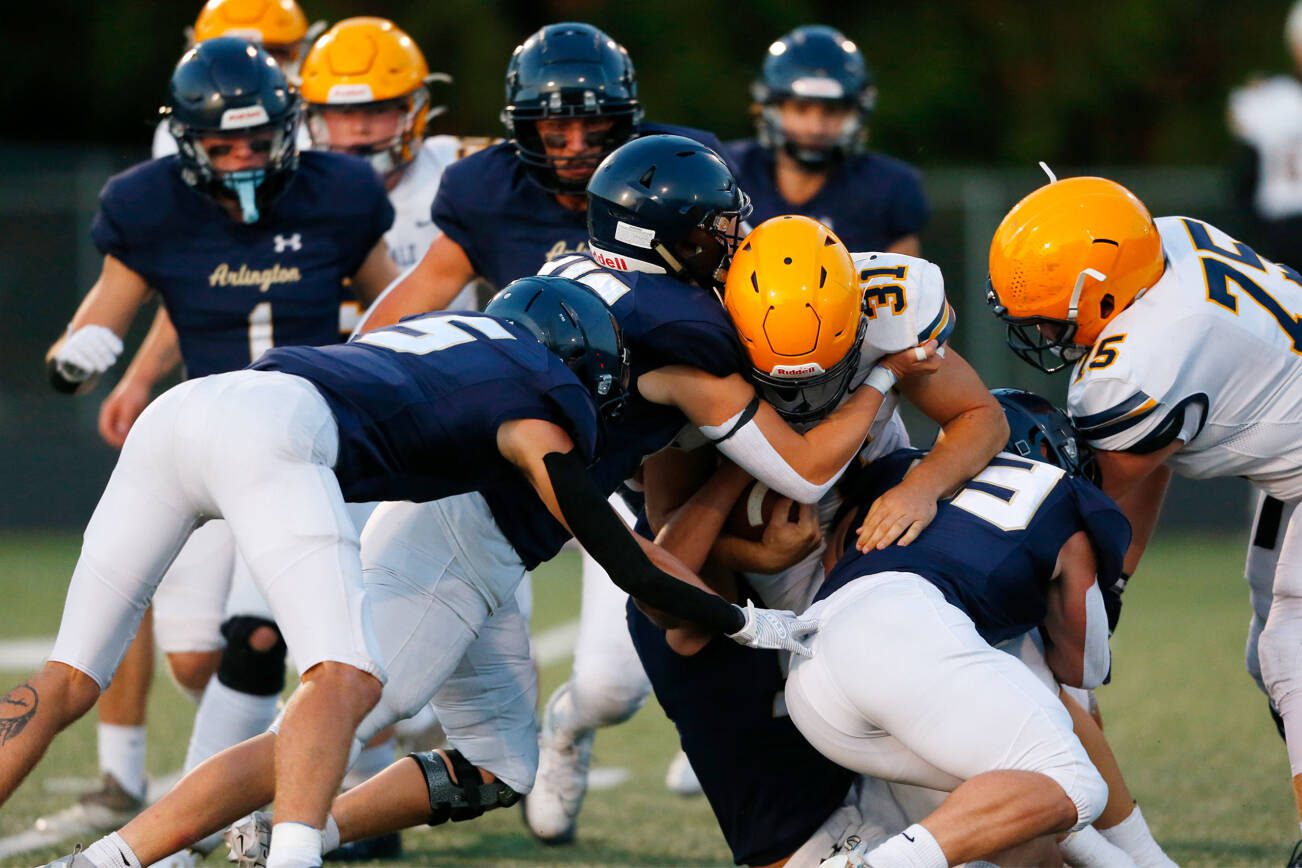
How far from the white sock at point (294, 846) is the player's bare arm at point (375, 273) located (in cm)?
226

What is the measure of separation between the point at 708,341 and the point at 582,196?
123cm

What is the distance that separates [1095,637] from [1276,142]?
5.13 meters

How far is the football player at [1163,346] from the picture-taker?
3875 millimetres

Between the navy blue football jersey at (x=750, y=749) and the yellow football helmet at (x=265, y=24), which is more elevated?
the yellow football helmet at (x=265, y=24)

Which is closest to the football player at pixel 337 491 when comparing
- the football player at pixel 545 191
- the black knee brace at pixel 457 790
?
the black knee brace at pixel 457 790

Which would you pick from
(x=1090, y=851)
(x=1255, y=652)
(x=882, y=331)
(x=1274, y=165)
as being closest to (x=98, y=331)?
(x=882, y=331)

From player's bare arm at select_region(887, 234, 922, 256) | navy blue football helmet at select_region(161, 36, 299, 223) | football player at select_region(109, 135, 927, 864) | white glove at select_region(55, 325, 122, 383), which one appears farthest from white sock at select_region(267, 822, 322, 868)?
player's bare arm at select_region(887, 234, 922, 256)

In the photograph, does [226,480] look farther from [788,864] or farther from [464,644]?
[788,864]

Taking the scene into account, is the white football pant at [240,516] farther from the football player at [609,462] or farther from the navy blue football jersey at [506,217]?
the navy blue football jersey at [506,217]

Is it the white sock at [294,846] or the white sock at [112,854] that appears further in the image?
the white sock at [112,854]

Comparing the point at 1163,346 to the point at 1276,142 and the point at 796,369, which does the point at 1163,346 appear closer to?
the point at 796,369

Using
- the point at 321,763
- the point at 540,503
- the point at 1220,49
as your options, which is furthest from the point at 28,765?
the point at 1220,49

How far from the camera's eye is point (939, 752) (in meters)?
3.35

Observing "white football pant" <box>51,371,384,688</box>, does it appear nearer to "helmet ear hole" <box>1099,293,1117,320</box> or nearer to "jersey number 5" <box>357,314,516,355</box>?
"jersey number 5" <box>357,314,516,355</box>
